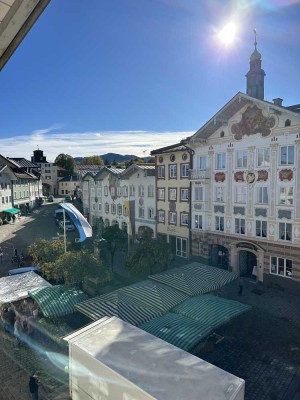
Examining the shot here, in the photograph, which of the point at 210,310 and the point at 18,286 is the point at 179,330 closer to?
the point at 210,310

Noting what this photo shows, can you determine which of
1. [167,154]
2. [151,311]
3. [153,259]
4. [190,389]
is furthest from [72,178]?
[190,389]

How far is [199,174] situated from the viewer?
31.9 meters

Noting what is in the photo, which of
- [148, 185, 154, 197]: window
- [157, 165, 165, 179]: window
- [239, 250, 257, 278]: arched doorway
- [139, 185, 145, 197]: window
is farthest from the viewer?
[139, 185, 145, 197]: window

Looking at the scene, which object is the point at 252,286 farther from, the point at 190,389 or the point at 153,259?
the point at 190,389

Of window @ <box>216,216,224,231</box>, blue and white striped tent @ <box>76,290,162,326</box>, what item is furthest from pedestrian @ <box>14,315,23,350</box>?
window @ <box>216,216,224,231</box>

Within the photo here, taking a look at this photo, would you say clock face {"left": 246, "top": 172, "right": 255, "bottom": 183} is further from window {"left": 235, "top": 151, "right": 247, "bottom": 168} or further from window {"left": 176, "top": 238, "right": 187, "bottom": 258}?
window {"left": 176, "top": 238, "right": 187, "bottom": 258}

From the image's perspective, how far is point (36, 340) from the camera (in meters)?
17.3

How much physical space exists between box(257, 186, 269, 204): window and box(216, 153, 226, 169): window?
462 cm

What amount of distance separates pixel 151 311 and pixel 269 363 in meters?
6.58

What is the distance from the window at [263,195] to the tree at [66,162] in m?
95.7

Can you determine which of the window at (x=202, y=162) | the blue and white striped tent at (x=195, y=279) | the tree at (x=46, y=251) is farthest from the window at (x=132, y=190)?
the blue and white striped tent at (x=195, y=279)

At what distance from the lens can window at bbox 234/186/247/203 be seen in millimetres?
28594

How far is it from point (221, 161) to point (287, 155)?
6798 millimetres

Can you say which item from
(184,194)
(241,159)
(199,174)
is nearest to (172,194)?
(184,194)
